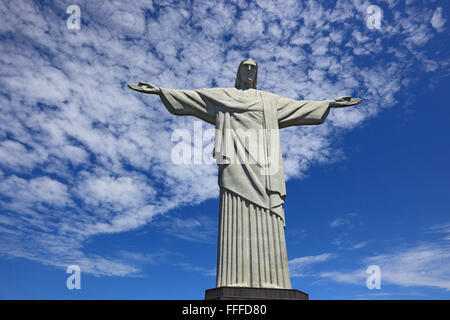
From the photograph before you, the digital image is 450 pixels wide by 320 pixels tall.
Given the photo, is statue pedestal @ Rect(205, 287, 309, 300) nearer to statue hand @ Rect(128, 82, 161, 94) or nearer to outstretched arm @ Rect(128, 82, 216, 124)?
outstretched arm @ Rect(128, 82, 216, 124)

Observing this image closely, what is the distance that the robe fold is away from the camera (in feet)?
27.0

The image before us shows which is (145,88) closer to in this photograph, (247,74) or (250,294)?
(247,74)

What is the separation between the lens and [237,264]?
8.10 m

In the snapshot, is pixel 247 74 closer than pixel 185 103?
No

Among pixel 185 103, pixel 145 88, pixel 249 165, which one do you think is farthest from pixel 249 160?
pixel 145 88

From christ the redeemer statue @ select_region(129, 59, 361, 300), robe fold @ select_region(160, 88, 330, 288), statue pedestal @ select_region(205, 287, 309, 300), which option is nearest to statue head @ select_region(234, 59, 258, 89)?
christ the redeemer statue @ select_region(129, 59, 361, 300)

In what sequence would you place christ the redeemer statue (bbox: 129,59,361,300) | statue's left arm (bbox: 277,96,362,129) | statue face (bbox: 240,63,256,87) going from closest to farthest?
1. christ the redeemer statue (bbox: 129,59,361,300)
2. statue's left arm (bbox: 277,96,362,129)
3. statue face (bbox: 240,63,256,87)

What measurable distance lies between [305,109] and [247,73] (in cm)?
220

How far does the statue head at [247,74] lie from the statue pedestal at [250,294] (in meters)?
6.26

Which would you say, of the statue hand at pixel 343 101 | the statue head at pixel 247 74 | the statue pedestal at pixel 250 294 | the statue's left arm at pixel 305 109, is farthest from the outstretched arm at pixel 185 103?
the statue pedestal at pixel 250 294

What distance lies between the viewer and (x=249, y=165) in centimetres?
916

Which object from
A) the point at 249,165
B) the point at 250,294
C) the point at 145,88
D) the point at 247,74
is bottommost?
the point at 250,294
